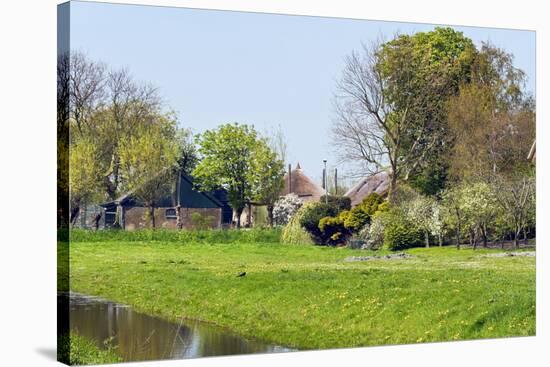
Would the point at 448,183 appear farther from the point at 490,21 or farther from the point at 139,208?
the point at 139,208

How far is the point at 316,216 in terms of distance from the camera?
15.1m

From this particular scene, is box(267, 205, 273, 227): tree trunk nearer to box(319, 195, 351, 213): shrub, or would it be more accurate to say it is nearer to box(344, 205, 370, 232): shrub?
box(319, 195, 351, 213): shrub

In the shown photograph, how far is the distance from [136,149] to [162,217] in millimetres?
934

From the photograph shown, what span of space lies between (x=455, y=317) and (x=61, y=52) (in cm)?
645

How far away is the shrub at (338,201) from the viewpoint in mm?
15227

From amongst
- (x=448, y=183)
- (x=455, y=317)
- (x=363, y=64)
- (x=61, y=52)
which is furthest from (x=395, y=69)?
(x=61, y=52)

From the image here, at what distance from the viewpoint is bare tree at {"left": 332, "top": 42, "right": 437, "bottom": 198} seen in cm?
1537

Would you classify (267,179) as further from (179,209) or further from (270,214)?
(179,209)

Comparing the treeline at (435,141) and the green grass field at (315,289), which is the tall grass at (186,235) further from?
the treeline at (435,141)

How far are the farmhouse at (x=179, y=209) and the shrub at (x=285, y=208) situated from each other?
0.70 m

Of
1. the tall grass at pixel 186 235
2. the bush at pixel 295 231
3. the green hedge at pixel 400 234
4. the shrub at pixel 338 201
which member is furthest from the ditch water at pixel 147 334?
the green hedge at pixel 400 234

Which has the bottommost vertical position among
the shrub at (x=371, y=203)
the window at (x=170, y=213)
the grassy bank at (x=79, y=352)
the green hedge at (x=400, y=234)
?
the grassy bank at (x=79, y=352)

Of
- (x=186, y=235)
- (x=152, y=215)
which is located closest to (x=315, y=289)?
(x=186, y=235)

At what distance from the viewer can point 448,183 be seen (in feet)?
52.1
